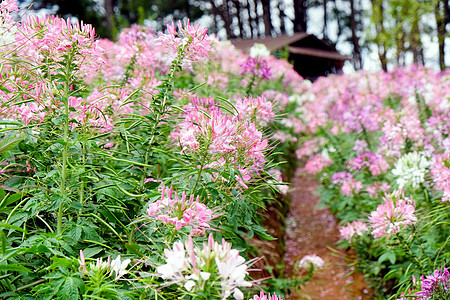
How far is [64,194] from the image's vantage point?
129 cm

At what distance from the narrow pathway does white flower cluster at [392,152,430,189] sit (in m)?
0.76

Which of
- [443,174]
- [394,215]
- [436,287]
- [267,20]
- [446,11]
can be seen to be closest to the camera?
[436,287]

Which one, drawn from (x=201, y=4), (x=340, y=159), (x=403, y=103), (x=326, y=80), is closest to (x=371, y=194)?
(x=340, y=159)

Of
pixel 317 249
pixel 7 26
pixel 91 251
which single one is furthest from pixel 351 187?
pixel 7 26

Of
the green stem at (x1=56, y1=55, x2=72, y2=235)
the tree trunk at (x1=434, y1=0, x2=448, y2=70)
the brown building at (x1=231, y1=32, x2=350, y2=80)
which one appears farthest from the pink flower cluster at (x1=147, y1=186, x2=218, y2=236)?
the brown building at (x1=231, y1=32, x2=350, y2=80)

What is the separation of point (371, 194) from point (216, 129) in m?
2.40

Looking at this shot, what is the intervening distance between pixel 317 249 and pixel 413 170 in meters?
2.00

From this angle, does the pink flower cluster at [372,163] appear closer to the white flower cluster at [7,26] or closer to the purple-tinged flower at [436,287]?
the purple-tinged flower at [436,287]

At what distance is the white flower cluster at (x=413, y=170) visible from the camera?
87.0 inches

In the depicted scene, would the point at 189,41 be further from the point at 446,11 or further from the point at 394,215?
the point at 446,11

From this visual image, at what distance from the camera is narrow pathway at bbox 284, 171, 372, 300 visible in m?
3.18

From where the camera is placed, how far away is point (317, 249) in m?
4.01

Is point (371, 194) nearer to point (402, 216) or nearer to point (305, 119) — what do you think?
point (402, 216)

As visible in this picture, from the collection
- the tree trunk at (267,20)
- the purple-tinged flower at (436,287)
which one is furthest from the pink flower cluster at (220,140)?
the tree trunk at (267,20)
